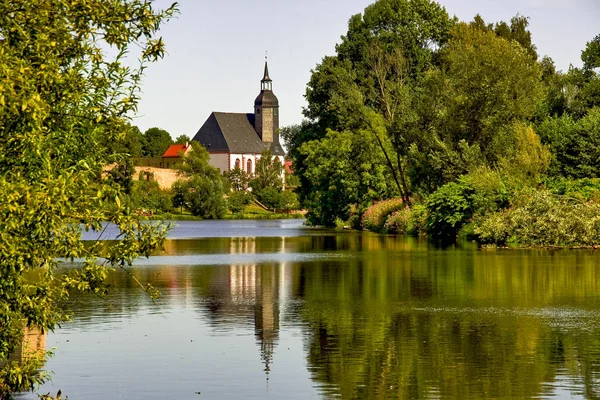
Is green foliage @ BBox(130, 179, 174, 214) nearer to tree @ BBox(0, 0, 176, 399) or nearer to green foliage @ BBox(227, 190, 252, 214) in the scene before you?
green foliage @ BBox(227, 190, 252, 214)

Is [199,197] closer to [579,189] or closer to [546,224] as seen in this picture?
[579,189]

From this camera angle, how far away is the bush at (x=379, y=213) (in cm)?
7188

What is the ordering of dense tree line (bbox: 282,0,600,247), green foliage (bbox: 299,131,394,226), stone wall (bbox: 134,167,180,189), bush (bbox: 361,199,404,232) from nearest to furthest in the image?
dense tree line (bbox: 282,0,600,247) < bush (bbox: 361,199,404,232) < green foliage (bbox: 299,131,394,226) < stone wall (bbox: 134,167,180,189)

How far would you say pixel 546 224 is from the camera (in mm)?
47969

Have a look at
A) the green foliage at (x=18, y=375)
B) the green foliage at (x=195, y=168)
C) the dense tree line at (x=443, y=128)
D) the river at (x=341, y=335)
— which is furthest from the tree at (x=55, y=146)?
the green foliage at (x=195, y=168)

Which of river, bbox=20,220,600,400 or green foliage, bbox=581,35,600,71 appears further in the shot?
green foliage, bbox=581,35,600,71

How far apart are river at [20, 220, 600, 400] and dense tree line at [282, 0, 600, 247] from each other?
21816 millimetres

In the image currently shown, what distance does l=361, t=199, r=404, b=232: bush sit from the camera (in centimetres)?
7188

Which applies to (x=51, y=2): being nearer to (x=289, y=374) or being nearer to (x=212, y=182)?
(x=289, y=374)

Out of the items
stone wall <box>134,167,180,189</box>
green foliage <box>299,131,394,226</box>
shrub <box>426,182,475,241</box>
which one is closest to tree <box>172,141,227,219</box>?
stone wall <box>134,167,180,189</box>

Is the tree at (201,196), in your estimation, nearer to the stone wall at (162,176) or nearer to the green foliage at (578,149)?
the stone wall at (162,176)

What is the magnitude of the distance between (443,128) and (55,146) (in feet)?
176

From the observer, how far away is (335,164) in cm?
7681


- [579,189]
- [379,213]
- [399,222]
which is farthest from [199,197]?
[579,189]
